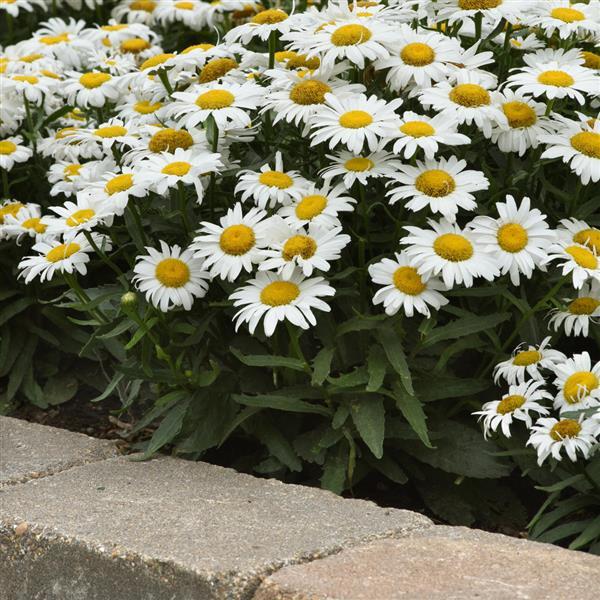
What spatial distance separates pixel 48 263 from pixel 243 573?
1152 mm

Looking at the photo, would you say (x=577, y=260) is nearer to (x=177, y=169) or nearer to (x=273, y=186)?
(x=273, y=186)

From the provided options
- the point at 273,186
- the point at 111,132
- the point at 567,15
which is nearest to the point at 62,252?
the point at 111,132

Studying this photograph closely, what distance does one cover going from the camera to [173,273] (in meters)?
3.19

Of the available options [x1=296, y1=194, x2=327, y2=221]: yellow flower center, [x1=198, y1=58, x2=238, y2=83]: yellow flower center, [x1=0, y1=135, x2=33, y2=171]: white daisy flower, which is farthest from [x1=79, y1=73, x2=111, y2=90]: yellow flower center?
[x1=296, y1=194, x2=327, y2=221]: yellow flower center

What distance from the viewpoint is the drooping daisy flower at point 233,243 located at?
3080 millimetres

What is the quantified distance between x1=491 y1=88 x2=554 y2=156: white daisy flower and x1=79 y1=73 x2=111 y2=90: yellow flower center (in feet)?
4.95

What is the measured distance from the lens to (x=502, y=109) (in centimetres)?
324

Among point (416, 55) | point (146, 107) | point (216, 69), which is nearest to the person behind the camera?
point (416, 55)

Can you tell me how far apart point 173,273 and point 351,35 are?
0.74 metres

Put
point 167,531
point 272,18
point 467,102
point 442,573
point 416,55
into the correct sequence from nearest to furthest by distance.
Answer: point 442,573, point 167,531, point 467,102, point 416,55, point 272,18

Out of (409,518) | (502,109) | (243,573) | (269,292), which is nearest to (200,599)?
(243,573)

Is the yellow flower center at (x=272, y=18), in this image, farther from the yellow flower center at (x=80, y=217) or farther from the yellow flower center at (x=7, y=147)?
the yellow flower center at (x=7, y=147)

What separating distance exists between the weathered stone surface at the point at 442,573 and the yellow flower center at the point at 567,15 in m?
1.46

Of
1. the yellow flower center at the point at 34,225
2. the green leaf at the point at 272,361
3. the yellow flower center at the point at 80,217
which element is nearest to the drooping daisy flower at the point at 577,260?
the green leaf at the point at 272,361
